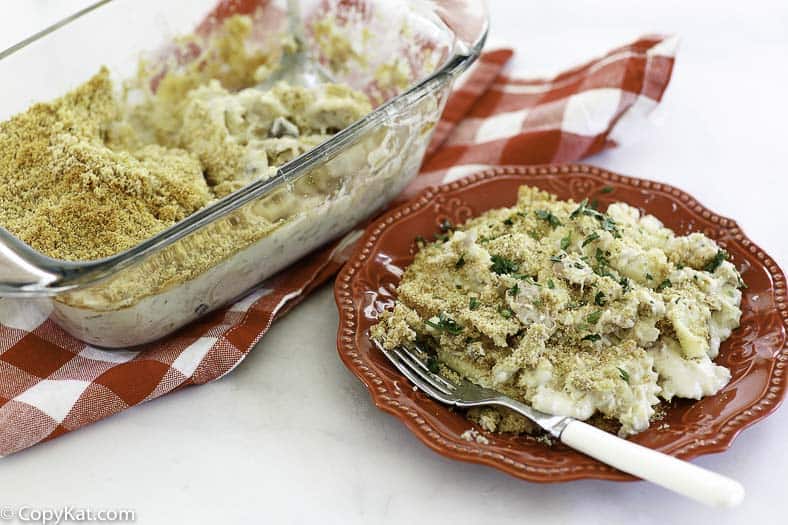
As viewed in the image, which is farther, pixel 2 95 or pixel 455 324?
pixel 2 95

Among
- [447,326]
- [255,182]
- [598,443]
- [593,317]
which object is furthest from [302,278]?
[598,443]

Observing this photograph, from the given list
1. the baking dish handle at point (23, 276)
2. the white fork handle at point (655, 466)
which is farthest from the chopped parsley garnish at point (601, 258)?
the baking dish handle at point (23, 276)

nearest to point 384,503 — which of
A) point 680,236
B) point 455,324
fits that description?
point 455,324

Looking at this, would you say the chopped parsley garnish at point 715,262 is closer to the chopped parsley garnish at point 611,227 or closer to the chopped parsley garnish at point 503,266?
the chopped parsley garnish at point 611,227

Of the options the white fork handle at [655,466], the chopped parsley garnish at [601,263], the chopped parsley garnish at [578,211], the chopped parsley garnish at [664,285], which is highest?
the chopped parsley garnish at [578,211]

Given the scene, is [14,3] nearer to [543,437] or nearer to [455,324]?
[455,324]
